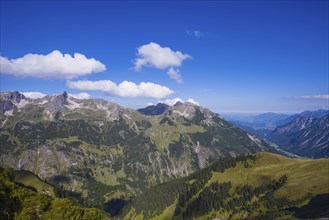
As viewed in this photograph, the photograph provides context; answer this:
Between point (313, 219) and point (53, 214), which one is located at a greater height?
point (53, 214)

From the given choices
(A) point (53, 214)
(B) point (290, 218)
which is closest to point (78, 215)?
(A) point (53, 214)

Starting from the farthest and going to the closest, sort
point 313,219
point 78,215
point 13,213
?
point 313,219
point 78,215
point 13,213

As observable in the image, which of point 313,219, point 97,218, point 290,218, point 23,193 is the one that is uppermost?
point 23,193

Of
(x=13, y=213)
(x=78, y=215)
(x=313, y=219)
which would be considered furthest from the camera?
(x=313, y=219)

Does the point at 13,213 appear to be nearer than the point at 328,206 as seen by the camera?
Yes

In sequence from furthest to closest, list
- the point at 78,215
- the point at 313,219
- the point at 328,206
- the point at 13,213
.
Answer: the point at 328,206 → the point at 313,219 → the point at 78,215 → the point at 13,213

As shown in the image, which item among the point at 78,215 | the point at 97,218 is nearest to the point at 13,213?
the point at 78,215

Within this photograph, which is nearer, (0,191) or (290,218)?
(0,191)

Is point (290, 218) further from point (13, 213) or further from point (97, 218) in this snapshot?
point (13, 213)

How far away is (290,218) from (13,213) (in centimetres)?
16278

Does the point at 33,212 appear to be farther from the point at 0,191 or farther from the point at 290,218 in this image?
the point at 290,218

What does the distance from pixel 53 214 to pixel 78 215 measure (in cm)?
741

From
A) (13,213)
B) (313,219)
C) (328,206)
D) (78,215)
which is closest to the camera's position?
(13,213)

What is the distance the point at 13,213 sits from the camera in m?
91.4
